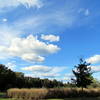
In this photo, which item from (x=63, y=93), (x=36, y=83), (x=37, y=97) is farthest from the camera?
(x=36, y=83)

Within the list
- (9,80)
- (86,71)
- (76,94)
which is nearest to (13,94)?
(76,94)

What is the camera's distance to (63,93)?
33.9 m

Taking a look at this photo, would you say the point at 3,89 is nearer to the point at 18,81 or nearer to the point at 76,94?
the point at 18,81

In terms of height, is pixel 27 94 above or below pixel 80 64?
below

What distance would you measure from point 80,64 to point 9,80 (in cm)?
3665

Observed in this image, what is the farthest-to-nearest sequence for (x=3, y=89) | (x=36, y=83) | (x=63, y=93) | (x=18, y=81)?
1. (x=36, y=83)
2. (x=18, y=81)
3. (x=3, y=89)
4. (x=63, y=93)

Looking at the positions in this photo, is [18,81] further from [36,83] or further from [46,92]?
[46,92]

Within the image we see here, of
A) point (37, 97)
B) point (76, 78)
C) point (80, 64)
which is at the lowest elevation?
point (37, 97)

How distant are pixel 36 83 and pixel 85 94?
57.4m

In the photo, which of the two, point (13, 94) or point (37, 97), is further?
point (13, 94)

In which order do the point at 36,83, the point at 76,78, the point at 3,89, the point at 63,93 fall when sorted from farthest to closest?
the point at 36,83 < the point at 3,89 < the point at 76,78 < the point at 63,93

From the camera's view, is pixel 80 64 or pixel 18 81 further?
pixel 18 81

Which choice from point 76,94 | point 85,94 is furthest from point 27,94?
point 85,94

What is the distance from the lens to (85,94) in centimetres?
Answer: 3725
